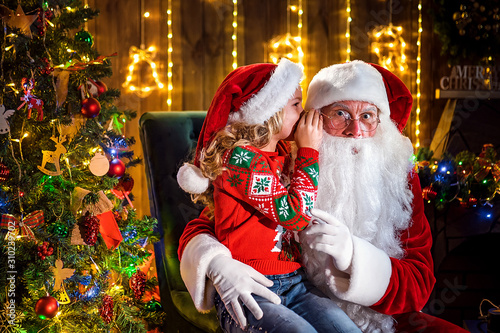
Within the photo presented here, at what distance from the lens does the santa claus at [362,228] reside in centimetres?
153

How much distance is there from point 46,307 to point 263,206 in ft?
3.05

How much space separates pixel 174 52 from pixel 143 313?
1678mm

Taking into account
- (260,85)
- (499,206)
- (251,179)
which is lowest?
(499,206)

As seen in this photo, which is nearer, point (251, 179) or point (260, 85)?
point (251, 179)

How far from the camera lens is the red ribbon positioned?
71.4 inches

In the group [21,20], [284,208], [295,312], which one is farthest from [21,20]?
[295,312]

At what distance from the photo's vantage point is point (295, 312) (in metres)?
1.54

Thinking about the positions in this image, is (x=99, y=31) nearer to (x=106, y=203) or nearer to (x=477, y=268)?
(x=106, y=203)

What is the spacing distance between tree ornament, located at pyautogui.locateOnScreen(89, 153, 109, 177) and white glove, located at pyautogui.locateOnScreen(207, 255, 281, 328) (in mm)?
712

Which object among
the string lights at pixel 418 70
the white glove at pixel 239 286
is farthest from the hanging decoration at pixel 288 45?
the white glove at pixel 239 286

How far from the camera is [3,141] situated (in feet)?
6.03

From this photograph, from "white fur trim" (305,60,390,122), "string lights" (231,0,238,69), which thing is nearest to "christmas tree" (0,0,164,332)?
"white fur trim" (305,60,390,122)

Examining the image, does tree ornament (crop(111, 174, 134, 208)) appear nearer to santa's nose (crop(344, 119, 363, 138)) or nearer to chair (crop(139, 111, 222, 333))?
chair (crop(139, 111, 222, 333))

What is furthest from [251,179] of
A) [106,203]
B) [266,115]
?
[106,203]
